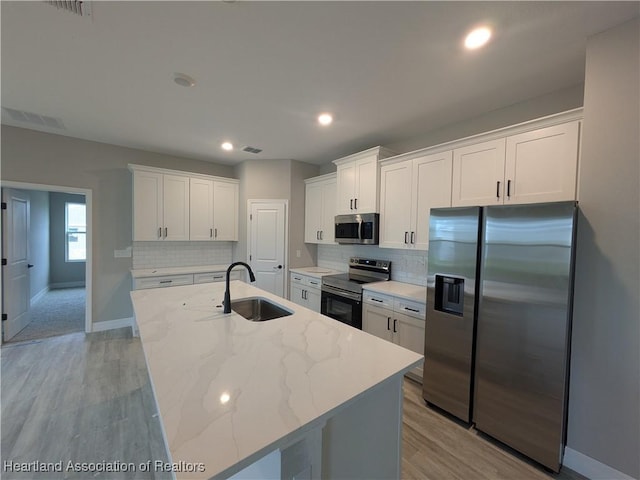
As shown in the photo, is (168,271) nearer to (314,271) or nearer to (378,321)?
(314,271)

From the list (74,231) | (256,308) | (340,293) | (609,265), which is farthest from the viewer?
(74,231)

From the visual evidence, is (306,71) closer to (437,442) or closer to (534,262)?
(534,262)

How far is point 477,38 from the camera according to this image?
5.71ft

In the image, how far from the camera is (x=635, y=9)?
1.54 metres

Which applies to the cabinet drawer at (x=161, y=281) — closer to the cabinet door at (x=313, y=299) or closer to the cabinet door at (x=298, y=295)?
the cabinet door at (x=298, y=295)

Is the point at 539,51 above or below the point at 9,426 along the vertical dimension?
above

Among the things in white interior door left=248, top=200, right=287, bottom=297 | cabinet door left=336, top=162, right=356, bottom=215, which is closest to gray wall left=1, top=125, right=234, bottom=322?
white interior door left=248, top=200, right=287, bottom=297

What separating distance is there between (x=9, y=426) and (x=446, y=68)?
4333mm

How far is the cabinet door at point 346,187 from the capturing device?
3766 millimetres

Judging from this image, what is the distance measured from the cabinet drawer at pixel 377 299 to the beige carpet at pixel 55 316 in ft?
13.9

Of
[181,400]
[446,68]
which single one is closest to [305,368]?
[181,400]

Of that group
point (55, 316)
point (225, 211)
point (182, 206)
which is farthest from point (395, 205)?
point (55, 316)

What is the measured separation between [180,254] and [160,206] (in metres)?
0.90

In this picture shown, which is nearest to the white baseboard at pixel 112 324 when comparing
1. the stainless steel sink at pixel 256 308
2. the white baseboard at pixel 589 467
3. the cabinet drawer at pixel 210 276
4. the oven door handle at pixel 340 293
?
the cabinet drawer at pixel 210 276
